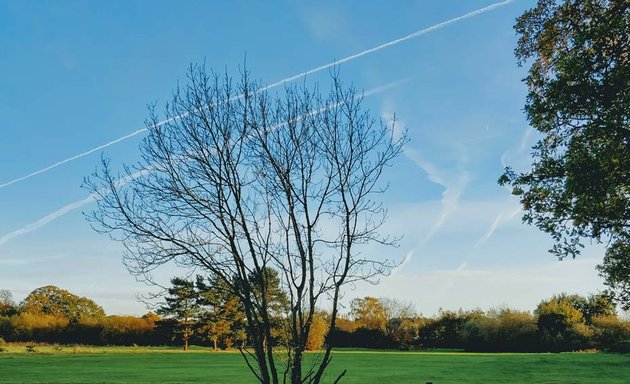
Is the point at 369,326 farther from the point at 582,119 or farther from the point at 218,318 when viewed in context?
the point at 582,119

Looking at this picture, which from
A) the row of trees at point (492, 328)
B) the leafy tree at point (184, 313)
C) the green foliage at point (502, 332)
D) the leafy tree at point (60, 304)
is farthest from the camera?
the leafy tree at point (60, 304)

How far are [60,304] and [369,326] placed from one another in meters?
54.3

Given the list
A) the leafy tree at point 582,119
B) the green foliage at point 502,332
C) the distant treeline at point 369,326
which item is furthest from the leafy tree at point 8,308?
the leafy tree at point 582,119

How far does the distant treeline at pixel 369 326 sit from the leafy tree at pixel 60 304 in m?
0.16

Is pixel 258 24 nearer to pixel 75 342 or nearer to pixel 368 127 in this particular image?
pixel 368 127

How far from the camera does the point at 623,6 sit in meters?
12.5

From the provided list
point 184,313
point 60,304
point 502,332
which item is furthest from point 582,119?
point 60,304

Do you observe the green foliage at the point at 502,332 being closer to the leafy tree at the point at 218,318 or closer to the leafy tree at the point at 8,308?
the leafy tree at the point at 218,318

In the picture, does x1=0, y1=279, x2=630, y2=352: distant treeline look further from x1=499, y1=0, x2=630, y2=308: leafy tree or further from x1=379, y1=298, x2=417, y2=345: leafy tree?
x1=499, y1=0, x2=630, y2=308: leafy tree

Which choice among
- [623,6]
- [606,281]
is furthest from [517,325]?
[623,6]

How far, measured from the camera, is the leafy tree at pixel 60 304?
84.6 m

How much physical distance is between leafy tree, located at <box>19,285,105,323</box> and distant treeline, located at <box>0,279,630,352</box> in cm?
16

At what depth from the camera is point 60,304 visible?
86938mm

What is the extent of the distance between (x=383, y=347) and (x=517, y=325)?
23.2 metres
